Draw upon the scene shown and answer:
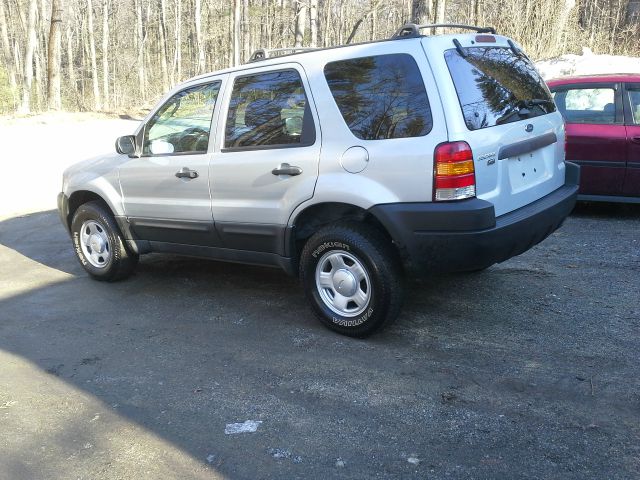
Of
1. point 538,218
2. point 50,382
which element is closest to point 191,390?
point 50,382

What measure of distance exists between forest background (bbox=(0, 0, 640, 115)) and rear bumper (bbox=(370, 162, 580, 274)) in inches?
611

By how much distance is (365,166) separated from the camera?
158 inches

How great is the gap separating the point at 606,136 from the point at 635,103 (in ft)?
1.74

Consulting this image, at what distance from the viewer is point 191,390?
3.71 meters

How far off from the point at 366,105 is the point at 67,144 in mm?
15364

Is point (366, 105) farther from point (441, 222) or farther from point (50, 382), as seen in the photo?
point (50, 382)

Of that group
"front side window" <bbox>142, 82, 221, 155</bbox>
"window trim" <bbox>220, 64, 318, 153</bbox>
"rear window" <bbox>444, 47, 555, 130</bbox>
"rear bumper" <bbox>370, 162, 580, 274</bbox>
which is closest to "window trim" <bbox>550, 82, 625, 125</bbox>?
"rear window" <bbox>444, 47, 555, 130</bbox>

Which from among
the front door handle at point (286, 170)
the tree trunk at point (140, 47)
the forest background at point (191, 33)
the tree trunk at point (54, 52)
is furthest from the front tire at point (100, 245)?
the tree trunk at point (140, 47)

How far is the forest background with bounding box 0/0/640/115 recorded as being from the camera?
63.4ft

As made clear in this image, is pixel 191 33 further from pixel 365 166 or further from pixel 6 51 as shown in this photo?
pixel 365 166

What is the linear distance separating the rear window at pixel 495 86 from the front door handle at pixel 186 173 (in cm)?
224

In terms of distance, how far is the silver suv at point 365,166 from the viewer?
3803mm

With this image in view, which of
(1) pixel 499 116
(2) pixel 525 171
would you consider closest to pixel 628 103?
(2) pixel 525 171

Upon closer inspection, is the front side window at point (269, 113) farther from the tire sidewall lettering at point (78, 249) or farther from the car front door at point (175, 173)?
the tire sidewall lettering at point (78, 249)
